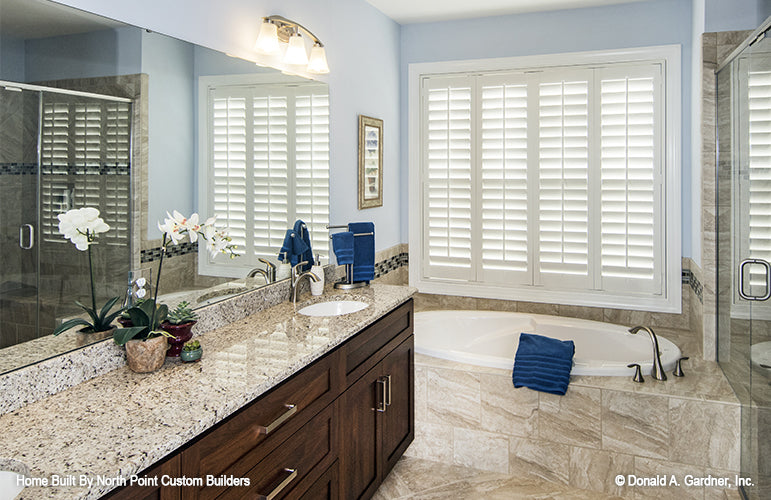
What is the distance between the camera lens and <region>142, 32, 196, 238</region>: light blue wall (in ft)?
5.92

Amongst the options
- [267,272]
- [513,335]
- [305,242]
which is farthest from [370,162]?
[513,335]

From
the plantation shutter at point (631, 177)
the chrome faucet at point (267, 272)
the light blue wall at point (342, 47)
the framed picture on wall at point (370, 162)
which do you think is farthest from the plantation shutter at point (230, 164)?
the plantation shutter at point (631, 177)

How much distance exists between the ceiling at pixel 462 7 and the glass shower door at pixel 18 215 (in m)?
2.77

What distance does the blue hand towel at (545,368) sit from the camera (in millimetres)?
2750

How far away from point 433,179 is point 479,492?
92.0 inches

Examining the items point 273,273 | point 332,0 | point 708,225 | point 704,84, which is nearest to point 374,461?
point 273,273

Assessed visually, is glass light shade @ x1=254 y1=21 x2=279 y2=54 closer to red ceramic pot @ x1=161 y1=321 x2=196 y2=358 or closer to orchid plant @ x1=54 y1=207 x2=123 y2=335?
orchid plant @ x1=54 y1=207 x2=123 y2=335

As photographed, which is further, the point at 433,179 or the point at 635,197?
the point at 433,179

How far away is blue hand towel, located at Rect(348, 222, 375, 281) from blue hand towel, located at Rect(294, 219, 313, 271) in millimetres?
257

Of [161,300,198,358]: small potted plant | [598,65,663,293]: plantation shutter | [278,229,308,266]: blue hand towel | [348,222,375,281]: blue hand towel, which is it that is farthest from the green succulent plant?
[598,65,663,293]: plantation shutter

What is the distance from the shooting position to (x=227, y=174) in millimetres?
2193

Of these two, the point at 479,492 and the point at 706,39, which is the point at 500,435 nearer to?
the point at 479,492

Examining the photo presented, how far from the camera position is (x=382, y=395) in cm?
241

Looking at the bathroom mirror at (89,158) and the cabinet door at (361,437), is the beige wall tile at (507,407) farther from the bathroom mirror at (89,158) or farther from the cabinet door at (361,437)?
the bathroom mirror at (89,158)
